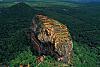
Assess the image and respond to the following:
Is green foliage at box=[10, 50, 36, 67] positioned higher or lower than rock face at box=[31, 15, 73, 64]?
Result: lower

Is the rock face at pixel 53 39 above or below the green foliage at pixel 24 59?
above

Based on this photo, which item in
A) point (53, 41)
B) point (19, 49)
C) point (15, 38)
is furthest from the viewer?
point (15, 38)

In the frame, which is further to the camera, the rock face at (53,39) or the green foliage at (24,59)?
the green foliage at (24,59)

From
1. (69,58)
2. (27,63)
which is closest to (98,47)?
(69,58)

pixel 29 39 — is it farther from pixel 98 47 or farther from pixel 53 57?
pixel 98 47

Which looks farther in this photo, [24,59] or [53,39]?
[24,59]

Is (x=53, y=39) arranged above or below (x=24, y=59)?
above

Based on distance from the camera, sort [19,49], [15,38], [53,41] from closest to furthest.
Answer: [53,41]
[19,49]
[15,38]

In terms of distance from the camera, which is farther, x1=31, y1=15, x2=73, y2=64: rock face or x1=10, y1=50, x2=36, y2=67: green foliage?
x1=10, y1=50, x2=36, y2=67: green foliage
